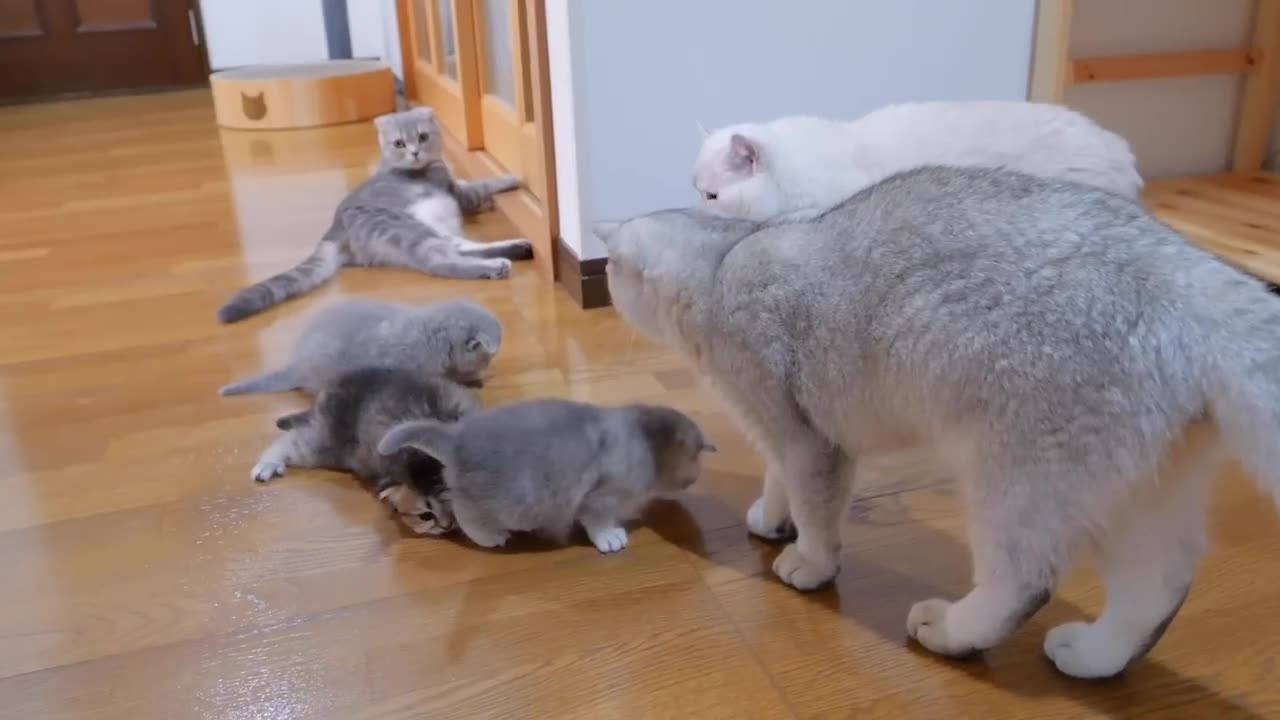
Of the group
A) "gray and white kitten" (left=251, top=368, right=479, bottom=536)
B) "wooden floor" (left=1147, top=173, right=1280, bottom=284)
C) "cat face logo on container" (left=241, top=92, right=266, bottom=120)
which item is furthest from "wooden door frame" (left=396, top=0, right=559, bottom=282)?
"wooden floor" (left=1147, top=173, right=1280, bottom=284)

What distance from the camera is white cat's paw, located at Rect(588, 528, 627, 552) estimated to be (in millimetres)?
1400

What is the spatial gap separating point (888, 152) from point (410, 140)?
1599 mm

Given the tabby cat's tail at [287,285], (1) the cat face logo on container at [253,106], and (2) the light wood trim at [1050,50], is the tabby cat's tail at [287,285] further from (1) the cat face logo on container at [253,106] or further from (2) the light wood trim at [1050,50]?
(1) the cat face logo on container at [253,106]

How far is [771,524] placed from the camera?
1404 millimetres

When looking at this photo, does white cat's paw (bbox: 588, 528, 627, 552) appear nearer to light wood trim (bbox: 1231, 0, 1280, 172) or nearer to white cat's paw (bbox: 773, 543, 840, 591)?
white cat's paw (bbox: 773, 543, 840, 591)

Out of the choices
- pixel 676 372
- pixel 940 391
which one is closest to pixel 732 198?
pixel 676 372

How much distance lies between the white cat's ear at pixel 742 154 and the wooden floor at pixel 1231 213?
1058 millimetres

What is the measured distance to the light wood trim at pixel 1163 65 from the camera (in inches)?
120

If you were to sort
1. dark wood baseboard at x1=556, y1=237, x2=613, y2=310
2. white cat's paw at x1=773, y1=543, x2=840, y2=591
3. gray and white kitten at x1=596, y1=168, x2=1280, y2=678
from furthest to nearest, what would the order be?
dark wood baseboard at x1=556, y1=237, x2=613, y2=310, white cat's paw at x1=773, y1=543, x2=840, y2=591, gray and white kitten at x1=596, y1=168, x2=1280, y2=678

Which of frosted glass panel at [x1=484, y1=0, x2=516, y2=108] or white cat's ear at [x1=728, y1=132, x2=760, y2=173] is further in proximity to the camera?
frosted glass panel at [x1=484, y1=0, x2=516, y2=108]

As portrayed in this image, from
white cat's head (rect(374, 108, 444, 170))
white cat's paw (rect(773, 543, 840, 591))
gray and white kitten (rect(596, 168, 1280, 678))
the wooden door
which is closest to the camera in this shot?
gray and white kitten (rect(596, 168, 1280, 678))

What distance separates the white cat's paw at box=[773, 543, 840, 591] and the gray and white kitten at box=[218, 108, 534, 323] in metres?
1.41

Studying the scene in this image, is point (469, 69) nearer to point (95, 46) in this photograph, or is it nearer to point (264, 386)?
point (264, 386)

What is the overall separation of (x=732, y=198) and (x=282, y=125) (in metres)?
3.27
